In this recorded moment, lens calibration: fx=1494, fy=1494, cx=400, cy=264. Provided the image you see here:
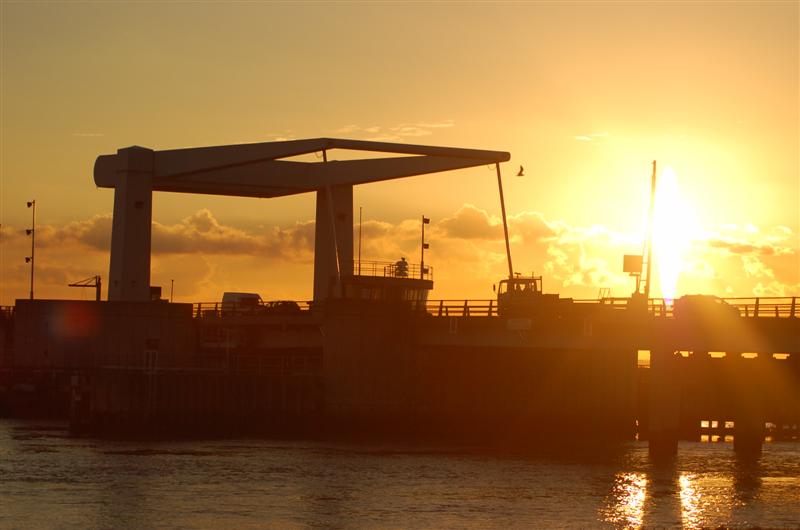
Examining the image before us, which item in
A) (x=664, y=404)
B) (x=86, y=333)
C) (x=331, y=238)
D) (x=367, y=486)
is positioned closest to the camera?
(x=367, y=486)

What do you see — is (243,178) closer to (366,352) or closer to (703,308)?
(366,352)

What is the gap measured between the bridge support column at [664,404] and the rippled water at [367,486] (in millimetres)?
956

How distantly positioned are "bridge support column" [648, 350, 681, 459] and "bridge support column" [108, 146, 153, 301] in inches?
1298

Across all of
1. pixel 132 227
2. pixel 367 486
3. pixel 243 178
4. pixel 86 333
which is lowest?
pixel 367 486

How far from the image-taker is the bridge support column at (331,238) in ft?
294

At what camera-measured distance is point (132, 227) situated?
85125 millimetres

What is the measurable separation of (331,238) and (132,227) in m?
12.1

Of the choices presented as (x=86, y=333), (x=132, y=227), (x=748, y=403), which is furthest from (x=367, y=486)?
(x=132, y=227)

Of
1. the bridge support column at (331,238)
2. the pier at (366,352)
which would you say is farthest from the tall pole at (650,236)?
the bridge support column at (331,238)

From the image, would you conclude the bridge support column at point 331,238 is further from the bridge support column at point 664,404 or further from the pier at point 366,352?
the bridge support column at point 664,404

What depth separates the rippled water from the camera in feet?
149

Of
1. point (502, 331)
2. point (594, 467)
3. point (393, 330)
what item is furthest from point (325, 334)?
point (594, 467)

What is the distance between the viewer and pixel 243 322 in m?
90.5

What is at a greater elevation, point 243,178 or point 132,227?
point 243,178
